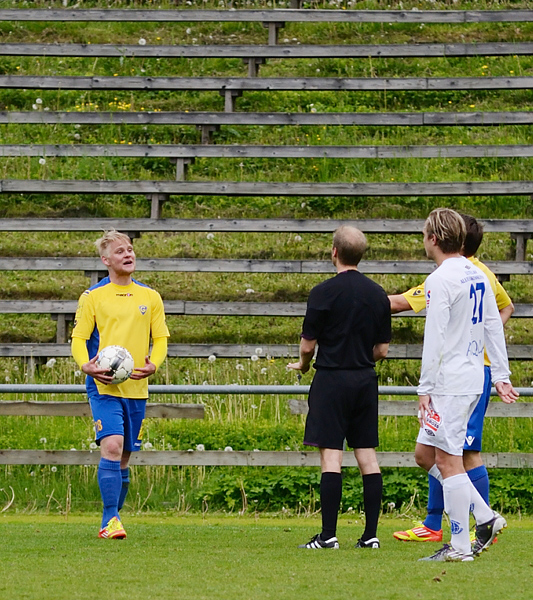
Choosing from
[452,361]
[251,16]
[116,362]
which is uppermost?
[251,16]

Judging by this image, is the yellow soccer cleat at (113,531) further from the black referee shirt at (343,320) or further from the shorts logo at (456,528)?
the shorts logo at (456,528)

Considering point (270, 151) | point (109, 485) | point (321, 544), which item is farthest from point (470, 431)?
point (270, 151)

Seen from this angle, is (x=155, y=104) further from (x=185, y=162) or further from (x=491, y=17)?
(x=491, y=17)

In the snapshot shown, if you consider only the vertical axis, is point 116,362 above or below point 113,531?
above

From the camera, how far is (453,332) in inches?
172

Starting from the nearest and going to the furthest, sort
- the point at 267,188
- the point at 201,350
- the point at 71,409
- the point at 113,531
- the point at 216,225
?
the point at 113,531, the point at 71,409, the point at 201,350, the point at 216,225, the point at 267,188

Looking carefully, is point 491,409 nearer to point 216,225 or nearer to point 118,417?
point 118,417

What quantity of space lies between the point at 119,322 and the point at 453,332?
203cm

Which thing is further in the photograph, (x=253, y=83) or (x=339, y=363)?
(x=253, y=83)

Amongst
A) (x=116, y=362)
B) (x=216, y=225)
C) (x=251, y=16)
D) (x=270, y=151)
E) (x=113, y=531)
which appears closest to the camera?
(x=116, y=362)

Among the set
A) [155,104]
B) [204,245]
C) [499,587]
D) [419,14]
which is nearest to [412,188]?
[204,245]

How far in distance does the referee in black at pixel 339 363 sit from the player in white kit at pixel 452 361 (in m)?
0.57

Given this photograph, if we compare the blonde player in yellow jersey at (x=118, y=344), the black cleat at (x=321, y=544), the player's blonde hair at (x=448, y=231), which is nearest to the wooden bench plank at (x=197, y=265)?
the blonde player in yellow jersey at (x=118, y=344)

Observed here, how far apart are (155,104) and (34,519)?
972cm
